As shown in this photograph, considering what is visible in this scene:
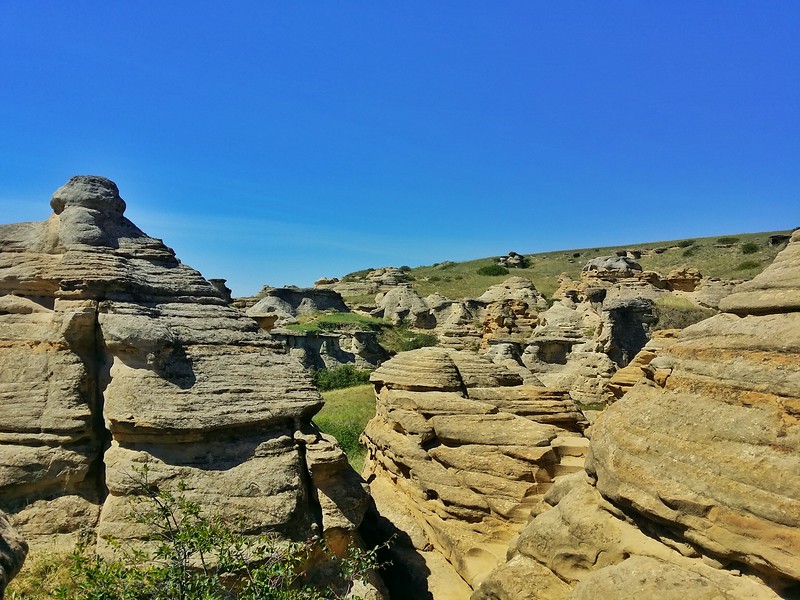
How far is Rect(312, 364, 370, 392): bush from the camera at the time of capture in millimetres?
26203

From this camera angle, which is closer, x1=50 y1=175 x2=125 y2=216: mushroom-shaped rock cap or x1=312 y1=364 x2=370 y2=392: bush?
x1=50 y1=175 x2=125 y2=216: mushroom-shaped rock cap

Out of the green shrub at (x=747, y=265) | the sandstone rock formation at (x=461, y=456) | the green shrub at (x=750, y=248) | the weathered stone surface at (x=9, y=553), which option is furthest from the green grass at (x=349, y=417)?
the green shrub at (x=750, y=248)

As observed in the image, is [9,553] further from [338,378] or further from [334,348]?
[334,348]

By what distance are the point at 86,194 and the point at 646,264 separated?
206ft

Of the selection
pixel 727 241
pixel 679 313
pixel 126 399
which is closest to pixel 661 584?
pixel 126 399

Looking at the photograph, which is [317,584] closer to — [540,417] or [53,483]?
[53,483]

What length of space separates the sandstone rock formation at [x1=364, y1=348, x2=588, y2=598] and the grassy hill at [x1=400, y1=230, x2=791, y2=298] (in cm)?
3819

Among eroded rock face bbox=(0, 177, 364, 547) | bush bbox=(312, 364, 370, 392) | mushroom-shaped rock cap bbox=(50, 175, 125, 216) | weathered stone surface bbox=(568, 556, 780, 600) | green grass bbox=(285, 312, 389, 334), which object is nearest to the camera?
weathered stone surface bbox=(568, 556, 780, 600)

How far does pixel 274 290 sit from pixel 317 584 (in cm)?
3856

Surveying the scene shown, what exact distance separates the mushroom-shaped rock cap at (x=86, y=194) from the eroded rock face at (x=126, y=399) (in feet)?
0.13

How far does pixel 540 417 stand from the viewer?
12422 mm

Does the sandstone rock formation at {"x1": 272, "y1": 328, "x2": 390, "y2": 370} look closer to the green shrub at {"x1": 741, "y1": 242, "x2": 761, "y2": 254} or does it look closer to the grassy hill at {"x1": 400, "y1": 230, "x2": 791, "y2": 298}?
the grassy hill at {"x1": 400, "y1": 230, "x2": 791, "y2": 298}

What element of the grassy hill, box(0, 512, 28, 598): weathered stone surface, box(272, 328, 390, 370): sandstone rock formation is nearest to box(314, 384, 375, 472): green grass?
box(272, 328, 390, 370): sandstone rock formation

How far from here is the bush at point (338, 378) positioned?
26.2 m
